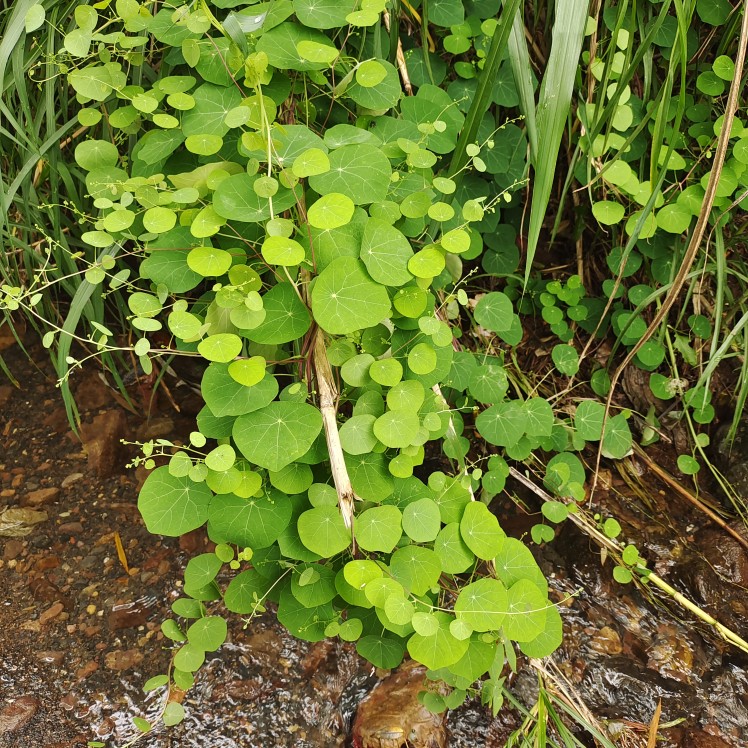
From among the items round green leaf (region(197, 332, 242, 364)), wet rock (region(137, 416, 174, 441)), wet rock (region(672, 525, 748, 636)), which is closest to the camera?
round green leaf (region(197, 332, 242, 364))

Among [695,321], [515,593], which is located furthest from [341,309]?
[695,321]

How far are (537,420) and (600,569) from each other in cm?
46

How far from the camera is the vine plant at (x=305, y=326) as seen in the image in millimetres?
1105

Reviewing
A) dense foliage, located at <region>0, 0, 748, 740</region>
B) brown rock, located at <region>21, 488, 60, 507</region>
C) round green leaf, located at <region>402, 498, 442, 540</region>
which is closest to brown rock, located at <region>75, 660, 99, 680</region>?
dense foliage, located at <region>0, 0, 748, 740</region>

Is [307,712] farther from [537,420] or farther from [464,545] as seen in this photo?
[537,420]

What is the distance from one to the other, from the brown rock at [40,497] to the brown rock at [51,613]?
1.00ft

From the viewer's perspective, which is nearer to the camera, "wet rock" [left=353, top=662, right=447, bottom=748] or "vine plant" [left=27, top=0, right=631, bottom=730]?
"vine plant" [left=27, top=0, right=631, bottom=730]

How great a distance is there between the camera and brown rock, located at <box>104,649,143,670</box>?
5.05 feet

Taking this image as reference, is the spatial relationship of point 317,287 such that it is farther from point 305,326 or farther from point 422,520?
point 422,520

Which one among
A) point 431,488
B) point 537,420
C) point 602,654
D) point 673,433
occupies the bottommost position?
point 602,654

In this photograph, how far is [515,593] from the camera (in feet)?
4.02

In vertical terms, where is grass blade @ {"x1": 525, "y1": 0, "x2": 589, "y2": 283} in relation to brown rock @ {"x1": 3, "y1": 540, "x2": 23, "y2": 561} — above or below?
above

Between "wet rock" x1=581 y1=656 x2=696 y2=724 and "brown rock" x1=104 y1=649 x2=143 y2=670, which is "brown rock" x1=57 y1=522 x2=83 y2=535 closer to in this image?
"brown rock" x1=104 y1=649 x2=143 y2=670

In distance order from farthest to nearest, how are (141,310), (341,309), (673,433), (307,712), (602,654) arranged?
(673,433) → (602,654) → (307,712) → (141,310) → (341,309)
